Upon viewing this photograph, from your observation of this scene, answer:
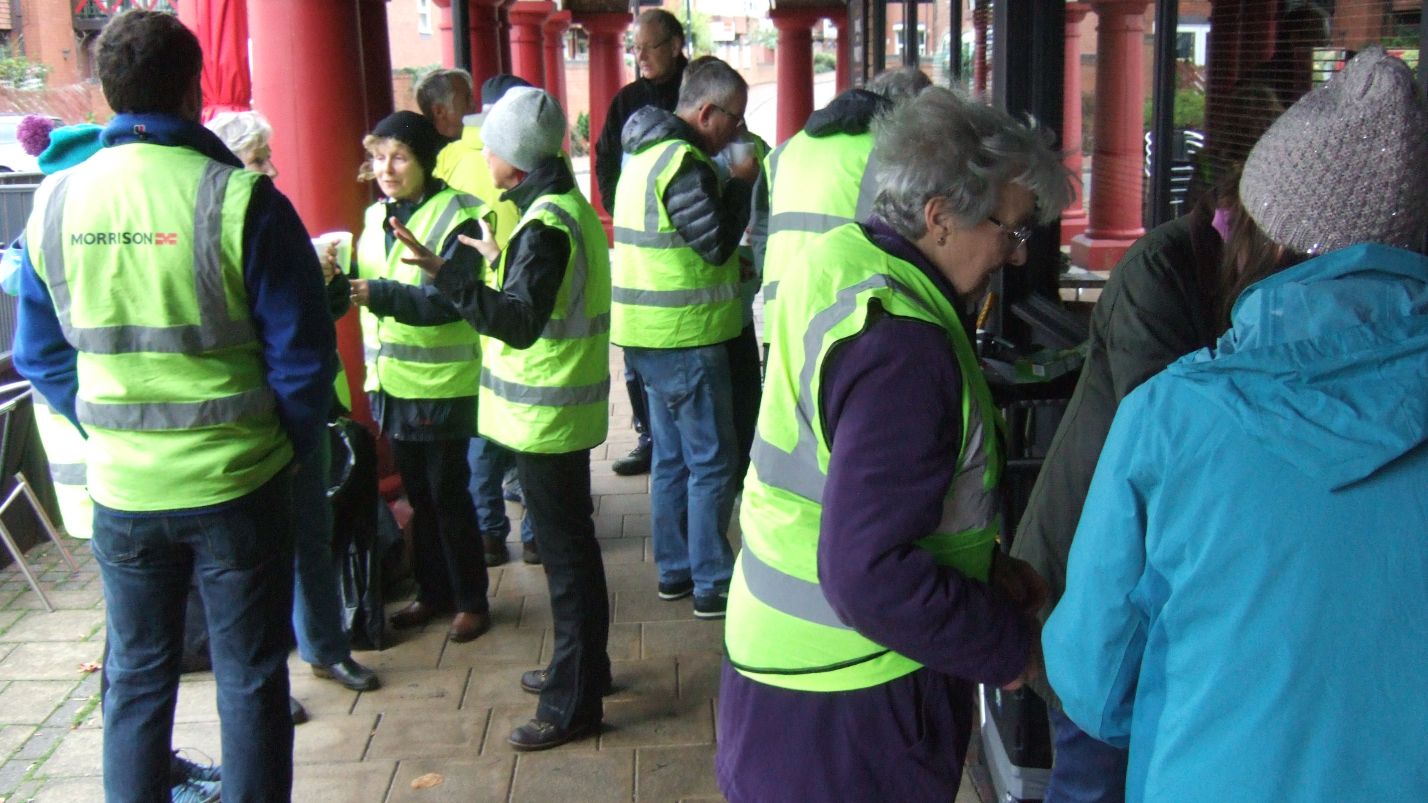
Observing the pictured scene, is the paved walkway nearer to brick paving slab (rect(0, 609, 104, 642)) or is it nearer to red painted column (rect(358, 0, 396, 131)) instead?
brick paving slab (rect(0, 609, 104, 642))

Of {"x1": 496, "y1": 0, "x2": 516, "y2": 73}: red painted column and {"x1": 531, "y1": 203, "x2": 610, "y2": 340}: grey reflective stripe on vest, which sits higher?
{"x1": 496, "y1": 0, "x2": 516, "y2": 73}: red painted column

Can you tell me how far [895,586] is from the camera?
1.77 m

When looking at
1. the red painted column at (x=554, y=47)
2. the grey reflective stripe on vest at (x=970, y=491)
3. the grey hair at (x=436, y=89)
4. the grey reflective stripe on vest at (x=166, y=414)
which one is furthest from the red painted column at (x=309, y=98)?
the red painted column at (x=554, y=47)

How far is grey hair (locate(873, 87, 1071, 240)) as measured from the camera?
1.91 meters

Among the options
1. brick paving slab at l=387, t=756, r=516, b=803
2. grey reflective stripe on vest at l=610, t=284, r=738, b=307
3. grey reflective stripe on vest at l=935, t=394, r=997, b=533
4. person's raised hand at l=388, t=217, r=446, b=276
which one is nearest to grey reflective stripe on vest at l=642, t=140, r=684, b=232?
grey reflective stripe on vest at l=610, t=284, r=738, b=307

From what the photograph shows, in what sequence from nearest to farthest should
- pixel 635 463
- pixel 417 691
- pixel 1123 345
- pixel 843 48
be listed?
pixel 1123 345, pixel 417 691, pixel 635 463, pixel 843 48

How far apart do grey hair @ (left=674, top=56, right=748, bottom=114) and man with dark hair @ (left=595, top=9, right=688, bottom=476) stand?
1.62m

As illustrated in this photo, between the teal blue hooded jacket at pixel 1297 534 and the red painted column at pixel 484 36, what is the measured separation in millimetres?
9790

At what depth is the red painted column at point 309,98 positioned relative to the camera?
4.95 metres

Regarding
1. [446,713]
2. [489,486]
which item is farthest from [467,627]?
[489,486]

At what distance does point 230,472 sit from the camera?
2.80 metres

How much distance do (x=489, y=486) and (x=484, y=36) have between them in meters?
6.66

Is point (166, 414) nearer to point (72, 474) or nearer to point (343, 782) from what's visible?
point (72, 474)

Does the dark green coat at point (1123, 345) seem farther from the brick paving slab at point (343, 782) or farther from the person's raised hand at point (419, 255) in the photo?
the brick paving slab at point (343, 782)
